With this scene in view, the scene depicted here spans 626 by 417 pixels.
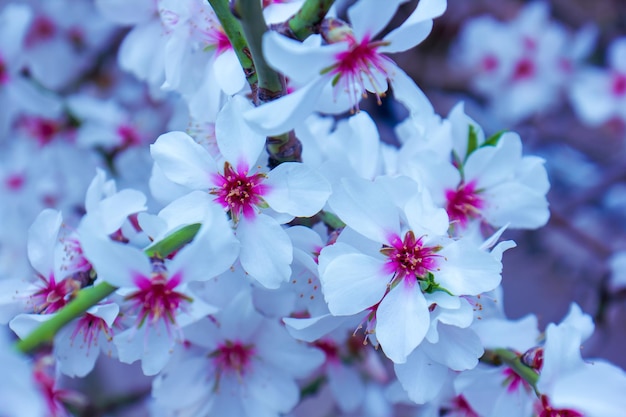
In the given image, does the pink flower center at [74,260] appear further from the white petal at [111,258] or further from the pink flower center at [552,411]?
the pink flower center at [552,411]

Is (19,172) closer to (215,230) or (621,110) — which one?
(215,230)

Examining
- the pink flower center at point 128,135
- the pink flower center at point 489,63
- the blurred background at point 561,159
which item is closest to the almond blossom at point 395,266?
the pink flower center at point 128,135

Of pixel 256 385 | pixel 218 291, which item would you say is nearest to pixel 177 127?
pixel 218 291

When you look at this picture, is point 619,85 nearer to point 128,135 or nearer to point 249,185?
point 128,135

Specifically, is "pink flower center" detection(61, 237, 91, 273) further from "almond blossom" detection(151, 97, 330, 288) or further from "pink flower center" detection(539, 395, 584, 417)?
"pink flower center" detection(539, 395, 584, 417)

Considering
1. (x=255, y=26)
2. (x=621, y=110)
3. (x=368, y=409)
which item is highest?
(x=255, y=26)

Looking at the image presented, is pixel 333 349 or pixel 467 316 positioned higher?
pixel 467 316

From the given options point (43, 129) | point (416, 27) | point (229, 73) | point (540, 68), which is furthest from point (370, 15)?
point (540, 68)

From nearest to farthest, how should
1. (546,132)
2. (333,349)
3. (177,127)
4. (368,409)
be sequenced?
(177,127), (333,349), (368,409), (546,132)
